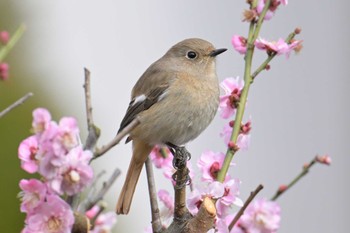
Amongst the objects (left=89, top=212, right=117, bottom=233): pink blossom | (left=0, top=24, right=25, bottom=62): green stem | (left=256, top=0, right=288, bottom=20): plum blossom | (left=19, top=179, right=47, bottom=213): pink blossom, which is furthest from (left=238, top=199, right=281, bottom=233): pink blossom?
(left=0, top=24, right=25, bottom=62): green stem

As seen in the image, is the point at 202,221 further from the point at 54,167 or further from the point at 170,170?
the point at 170,170

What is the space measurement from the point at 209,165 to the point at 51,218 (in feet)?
2.37

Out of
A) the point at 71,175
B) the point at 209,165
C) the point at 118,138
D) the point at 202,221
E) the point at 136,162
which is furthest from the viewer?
the point at 136,162

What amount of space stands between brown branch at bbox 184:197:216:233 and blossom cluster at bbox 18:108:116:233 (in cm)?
40

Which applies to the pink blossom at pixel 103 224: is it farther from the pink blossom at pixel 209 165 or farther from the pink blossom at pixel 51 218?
the pink blossom at pixel 51 218

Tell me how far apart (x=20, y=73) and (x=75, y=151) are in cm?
481

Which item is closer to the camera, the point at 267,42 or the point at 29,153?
the point at 29,153

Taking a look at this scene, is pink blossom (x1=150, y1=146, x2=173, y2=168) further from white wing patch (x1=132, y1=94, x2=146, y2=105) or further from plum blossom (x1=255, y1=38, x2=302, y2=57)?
plum blossom (x1=255, y1=38, x2=302, y2=57)

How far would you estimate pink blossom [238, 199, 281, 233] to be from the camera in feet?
7.91

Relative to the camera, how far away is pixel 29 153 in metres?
1.87

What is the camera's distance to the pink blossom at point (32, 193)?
1.86 metres

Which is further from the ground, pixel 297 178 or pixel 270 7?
pixel 270 7

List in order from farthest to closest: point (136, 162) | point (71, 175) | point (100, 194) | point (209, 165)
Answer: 1. point (136, 162)
2. point (209, 165)
3. point (100, 194)
4. point (71, 175)

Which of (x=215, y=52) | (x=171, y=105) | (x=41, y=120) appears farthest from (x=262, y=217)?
(x=215, y=52)
